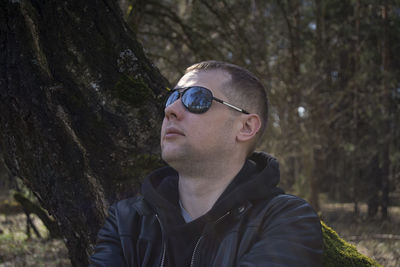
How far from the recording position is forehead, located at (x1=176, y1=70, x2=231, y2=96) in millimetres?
2107

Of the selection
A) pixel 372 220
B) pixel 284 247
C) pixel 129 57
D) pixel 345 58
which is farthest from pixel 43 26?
pixel 345 58

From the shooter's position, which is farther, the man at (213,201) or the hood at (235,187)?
the hood at (235,187)

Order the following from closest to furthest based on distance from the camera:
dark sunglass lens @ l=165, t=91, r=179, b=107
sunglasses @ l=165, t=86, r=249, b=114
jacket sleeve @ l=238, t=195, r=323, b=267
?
jacket sleeve @ l=238, t=195, r=323, b=267 → sunglasses @ l=165, t=86, r=249, b=114 → dark sunglass lens @ l=165, t=91, r=179, b=107

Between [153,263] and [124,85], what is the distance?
1.26m

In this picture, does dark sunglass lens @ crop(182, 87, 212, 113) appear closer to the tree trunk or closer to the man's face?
the man's face

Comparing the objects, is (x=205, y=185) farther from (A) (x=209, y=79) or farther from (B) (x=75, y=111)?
(B) (x=75, y=111)

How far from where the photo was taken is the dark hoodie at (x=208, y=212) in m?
1.79

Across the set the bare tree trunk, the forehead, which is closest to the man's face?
the forehead

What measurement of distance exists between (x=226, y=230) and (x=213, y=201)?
9.6 inches

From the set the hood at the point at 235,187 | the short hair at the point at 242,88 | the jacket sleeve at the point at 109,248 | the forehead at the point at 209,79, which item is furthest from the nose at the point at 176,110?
the jacket sleeve at the point at 109,248

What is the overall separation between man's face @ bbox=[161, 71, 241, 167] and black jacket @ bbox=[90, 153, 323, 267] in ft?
0.71

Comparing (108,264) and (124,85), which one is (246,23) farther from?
(108,264)

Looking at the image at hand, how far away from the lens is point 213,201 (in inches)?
78.8

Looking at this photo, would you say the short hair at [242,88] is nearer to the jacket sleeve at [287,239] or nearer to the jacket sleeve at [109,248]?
the jacket sleeve at [287,239]
